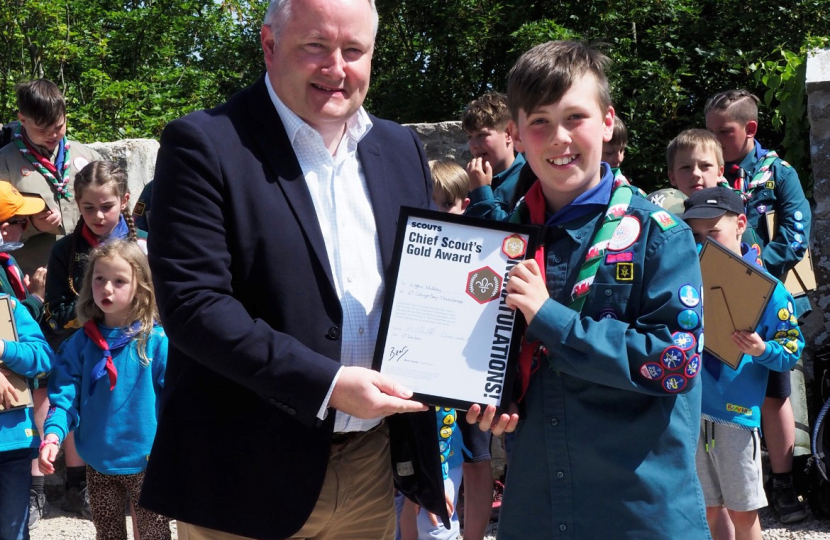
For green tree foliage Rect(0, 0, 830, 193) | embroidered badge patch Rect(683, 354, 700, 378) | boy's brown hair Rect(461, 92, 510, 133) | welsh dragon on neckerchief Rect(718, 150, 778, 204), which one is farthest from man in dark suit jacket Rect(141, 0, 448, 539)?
→ green tree foliage Rect(0, 0, 830, 193)

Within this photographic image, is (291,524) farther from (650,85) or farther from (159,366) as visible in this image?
(650,85)

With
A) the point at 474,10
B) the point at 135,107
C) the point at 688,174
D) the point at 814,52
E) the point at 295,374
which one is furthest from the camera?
the point at 135,107

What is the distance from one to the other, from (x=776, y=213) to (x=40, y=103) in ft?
14.6

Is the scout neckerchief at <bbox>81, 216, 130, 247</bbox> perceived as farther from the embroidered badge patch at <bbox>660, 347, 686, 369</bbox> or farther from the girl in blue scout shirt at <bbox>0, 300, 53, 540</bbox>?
the embroidered badge patch at <bbox>660, 347, 686, 369</bbox>

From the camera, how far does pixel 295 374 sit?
89.4 inches

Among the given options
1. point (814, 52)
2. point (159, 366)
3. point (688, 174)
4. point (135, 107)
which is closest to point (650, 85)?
point (814, 52)

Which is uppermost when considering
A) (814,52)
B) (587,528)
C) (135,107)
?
(135,107)

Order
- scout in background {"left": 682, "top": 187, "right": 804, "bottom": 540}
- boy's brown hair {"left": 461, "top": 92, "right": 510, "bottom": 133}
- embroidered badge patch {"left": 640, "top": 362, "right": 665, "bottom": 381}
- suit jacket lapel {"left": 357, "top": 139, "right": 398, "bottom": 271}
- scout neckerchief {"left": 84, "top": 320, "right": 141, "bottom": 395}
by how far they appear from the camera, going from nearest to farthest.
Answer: embroidered badge patch {"left": 640, "top": 362, "right": 665, "bottom": 381} < suit jacket lapel {"left": 357, "top": 139, "right": 398, "bottom": 271} < scout in background {"left": 682, "top": 187, "right": 804, "bottom": 540} < scout neckerchief {"left": 84, "top": 320, "right": 141, "bottom": 395} < boy's brown hair {"left": 461, "top": 92, "right": 510, "bottom": 133}

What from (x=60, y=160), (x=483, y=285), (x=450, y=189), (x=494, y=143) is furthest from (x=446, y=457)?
(x=60, y=160)

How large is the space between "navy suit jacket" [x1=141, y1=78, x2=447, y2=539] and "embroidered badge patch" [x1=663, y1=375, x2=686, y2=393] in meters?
0.80

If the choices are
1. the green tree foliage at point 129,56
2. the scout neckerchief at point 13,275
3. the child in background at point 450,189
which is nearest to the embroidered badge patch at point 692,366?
the child in background at point 450,189

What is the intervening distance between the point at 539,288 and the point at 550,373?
239 mm

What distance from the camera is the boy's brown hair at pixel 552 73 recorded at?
2.46 m

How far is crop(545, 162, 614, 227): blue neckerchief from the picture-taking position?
2.47 meters
